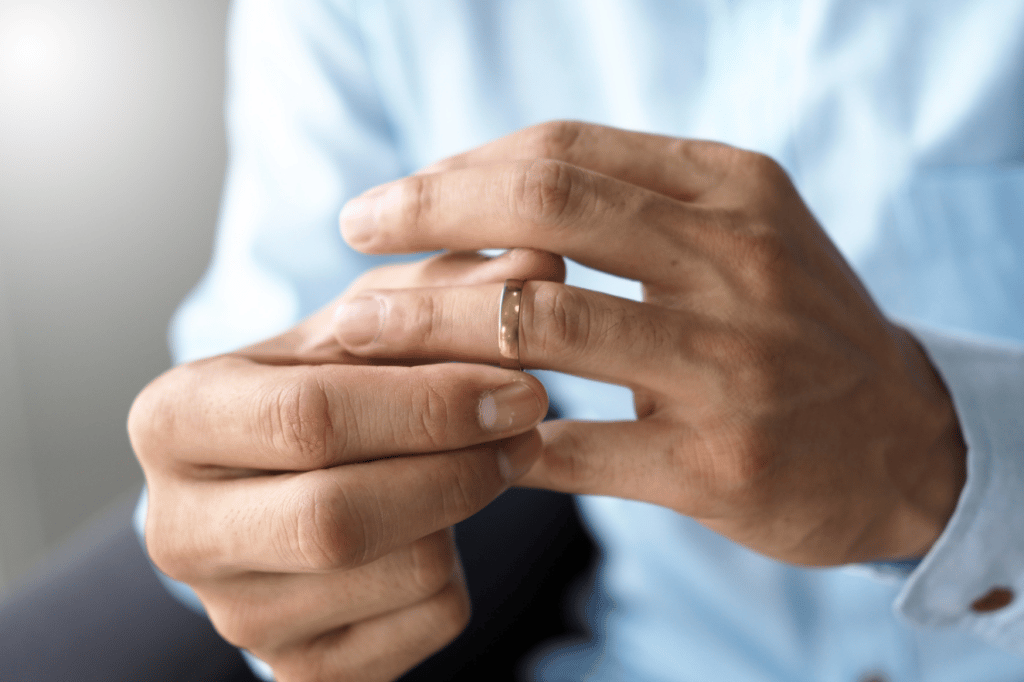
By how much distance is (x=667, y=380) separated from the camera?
38cm

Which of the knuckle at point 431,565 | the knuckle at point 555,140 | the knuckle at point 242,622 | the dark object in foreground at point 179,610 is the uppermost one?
the knuckle at point 555,140

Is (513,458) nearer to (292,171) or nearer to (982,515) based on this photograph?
(982,515)

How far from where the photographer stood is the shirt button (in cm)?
54

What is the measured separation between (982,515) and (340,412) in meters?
0.49

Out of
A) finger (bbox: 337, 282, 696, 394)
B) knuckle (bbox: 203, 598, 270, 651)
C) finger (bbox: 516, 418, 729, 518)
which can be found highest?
finger (bbox: 337, 282, 696, 394)

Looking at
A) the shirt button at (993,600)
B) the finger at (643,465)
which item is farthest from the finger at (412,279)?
the shirt button at (993,600)

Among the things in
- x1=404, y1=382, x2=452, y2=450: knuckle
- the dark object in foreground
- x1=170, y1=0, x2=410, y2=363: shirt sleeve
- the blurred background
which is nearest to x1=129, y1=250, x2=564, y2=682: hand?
x1=404, y1=382, x2=452, y2=450: knuckle

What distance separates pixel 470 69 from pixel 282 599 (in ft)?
1.93

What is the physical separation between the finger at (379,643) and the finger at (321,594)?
13mm

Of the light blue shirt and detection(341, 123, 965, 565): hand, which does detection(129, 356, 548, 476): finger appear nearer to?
detection(341, 123, 965, 565): hand

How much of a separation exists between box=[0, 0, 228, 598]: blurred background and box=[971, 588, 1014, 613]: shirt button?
142cm

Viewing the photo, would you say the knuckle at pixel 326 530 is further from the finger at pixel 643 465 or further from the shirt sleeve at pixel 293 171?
the shirt sleeve at pixel 293 171

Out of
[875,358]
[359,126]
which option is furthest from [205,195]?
[875,358]

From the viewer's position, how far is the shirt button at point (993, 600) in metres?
0.54
